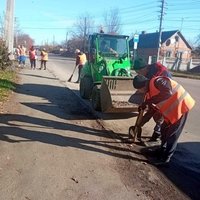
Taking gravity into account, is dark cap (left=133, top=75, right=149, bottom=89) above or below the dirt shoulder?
above

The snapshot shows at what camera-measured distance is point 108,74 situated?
11602 millimetres

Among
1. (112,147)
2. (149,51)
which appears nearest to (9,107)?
(112,147)

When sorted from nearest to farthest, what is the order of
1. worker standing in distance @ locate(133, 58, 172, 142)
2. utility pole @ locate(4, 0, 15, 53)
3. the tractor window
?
1. worker standing in distance @ locate(133, 58, 172, 142)
2. the tractor window
3. utility pole @ locate(4, 0, 15, 53)

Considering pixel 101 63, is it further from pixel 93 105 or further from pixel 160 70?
pixel 160 70

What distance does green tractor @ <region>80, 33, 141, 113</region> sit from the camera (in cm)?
973

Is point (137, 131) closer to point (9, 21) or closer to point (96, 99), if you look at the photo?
point (96, 99)

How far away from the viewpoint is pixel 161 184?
550cm

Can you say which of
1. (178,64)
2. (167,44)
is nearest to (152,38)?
(167,44)

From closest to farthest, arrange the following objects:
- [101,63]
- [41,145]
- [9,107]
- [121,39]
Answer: [41,145] < [9,107] < [101,63] < [121,39]

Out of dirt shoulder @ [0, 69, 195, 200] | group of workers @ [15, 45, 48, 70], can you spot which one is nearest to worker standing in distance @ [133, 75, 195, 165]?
dirt shoulder @ [0, 69, 195, 200]

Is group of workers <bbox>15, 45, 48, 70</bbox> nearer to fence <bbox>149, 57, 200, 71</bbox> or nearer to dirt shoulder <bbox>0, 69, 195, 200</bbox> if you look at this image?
dirt shoulder <bbox>0, 69, 195, 200</bbox>

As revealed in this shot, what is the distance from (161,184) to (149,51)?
61.4 m

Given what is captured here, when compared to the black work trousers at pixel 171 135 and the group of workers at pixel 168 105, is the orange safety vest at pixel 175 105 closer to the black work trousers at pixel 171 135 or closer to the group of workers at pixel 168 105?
the group of workers at pixel 168 105

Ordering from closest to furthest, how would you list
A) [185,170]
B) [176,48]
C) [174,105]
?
[185,170] < [174,105] < [176,48]
